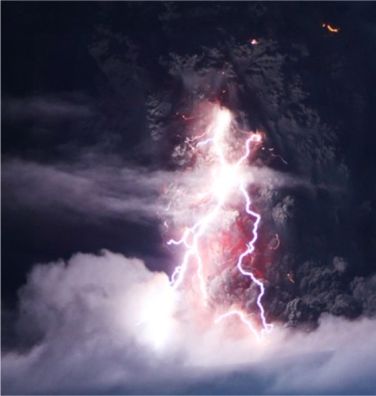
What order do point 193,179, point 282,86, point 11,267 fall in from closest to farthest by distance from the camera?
point 11,267, point 193,179, point 282,86

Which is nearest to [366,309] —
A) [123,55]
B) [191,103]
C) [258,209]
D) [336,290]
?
[336,290]

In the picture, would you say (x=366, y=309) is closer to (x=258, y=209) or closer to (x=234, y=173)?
(x=258, y=209)

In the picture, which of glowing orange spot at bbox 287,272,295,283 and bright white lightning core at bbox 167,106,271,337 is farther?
glowing orange spot at bbox 287,272,295,283

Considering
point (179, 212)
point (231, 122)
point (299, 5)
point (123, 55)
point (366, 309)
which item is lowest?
point (366, 309)

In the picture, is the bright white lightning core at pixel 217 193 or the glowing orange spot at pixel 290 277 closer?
the bright white lightning core at pixel 217 193

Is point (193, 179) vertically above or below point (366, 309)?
above

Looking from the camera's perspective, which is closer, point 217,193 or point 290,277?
point 217,193

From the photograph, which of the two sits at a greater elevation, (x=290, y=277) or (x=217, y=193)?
(x=217, y=193)

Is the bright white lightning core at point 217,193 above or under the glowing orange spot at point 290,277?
above
